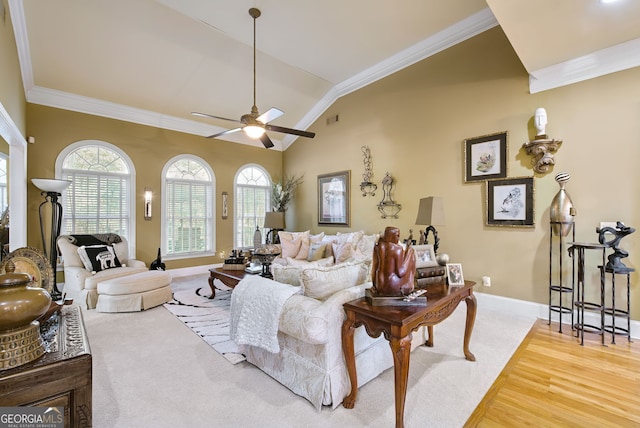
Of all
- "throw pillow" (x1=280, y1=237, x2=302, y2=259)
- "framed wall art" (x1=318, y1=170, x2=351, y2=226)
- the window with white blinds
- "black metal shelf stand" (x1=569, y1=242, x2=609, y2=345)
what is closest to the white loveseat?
"black metal shelf stand" (x1=569, y1=242, x2=609, y2=345)

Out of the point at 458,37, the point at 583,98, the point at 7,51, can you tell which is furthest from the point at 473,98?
the point at 7,51

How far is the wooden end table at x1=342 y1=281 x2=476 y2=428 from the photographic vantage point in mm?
1720

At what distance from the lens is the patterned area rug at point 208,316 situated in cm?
292

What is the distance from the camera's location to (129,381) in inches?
92.4

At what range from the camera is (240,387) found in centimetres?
226

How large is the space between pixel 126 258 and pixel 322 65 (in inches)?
190

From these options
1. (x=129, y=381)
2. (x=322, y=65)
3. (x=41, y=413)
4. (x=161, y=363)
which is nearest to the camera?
(x=41, y=413)

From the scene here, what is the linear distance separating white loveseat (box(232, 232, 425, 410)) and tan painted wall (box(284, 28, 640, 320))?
2.48 meters

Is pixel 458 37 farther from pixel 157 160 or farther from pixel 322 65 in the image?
pixel 157 160

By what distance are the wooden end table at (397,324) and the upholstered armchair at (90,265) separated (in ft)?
12.9

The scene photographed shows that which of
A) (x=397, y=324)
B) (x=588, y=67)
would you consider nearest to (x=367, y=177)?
(x=588, y=67)

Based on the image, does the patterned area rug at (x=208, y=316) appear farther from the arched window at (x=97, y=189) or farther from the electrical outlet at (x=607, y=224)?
the electrical outlet at (x=607, y=224)

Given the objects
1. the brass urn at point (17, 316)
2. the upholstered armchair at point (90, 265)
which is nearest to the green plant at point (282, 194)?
the upholstered armchair at point (90, 265)

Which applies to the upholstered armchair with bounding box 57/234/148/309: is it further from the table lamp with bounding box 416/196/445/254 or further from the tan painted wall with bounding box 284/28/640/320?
the table lamp with bounding box 416/196/445/254
